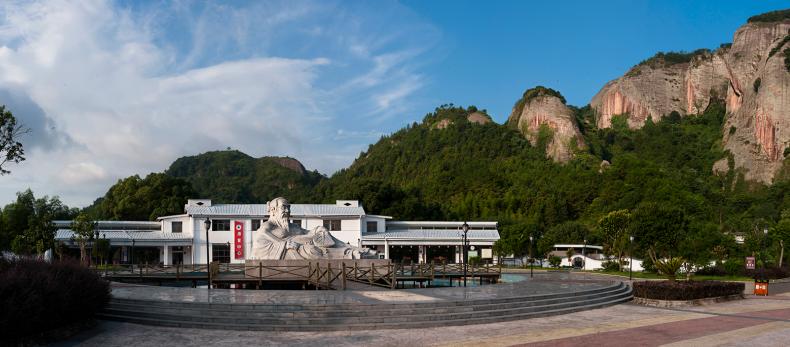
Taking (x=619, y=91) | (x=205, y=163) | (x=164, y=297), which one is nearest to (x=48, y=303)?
(x=164, y=297)

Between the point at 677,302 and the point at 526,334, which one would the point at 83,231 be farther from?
the point at 677,302

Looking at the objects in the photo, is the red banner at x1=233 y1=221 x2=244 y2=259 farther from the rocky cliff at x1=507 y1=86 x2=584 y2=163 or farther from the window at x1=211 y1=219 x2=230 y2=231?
the rocky cliff at x1=507 y1=86 x2=584 y2=163

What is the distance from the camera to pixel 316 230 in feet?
88.0

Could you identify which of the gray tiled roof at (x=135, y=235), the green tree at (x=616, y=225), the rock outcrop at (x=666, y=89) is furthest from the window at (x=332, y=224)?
the rock outcrop at (x=666, y=89)

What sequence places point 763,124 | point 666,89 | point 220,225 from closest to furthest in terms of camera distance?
point 220,225 → point 763,124 → point 666,89

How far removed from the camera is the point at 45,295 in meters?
10.9

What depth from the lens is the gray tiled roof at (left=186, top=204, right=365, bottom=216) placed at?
43431mm

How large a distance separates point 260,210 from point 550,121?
93.8 metres

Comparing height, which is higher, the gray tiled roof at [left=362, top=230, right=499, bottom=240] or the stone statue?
the stone statue

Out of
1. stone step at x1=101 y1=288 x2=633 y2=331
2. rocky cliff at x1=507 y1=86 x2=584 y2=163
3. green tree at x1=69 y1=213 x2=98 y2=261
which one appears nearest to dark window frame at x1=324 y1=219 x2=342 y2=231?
green tree at x1=69 y1=213 x2=98 y2=261

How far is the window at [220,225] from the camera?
43.2m

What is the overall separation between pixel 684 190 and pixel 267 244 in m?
77.2

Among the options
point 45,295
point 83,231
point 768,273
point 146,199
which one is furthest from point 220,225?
point 768,273

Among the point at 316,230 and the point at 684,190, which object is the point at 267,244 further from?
the point at 684,190
